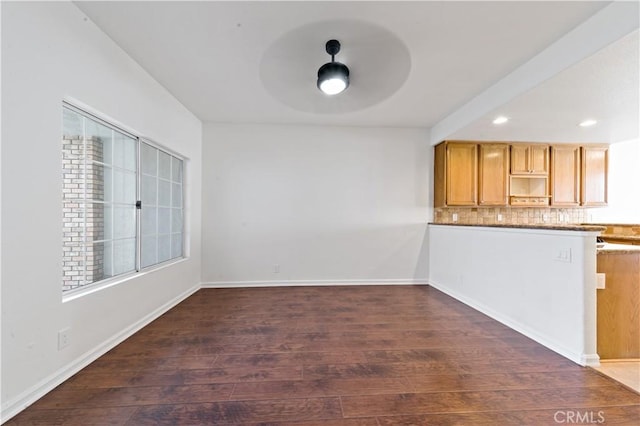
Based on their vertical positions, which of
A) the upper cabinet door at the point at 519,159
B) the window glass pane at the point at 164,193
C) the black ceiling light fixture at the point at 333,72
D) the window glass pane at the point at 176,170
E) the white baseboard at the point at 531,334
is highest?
the black ceiling light fixture at the point at 333,72

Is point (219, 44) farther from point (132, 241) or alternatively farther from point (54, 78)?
point (132, 241)

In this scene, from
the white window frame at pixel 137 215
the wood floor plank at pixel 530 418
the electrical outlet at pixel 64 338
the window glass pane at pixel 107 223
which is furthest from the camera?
the window glass pane at pixel 107 223

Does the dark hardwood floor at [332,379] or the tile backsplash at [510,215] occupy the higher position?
the tile backsplash at [510,215]

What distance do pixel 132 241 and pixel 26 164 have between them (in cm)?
131

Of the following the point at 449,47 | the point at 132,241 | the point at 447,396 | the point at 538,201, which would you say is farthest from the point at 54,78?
the point at 538,201

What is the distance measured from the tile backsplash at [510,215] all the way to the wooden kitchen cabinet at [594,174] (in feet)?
1.39

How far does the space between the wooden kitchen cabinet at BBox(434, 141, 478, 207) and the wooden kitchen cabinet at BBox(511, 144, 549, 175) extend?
64cm

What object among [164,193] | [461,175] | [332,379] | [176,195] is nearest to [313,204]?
[176,195]

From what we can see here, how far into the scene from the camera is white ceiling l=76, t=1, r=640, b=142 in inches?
75.4

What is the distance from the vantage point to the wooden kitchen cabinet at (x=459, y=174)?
4.20 m

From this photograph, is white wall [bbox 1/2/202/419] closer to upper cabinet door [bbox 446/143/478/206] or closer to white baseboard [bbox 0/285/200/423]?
white baseboard [bbox 0/285/200/423]

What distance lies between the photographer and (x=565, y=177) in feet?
14.5

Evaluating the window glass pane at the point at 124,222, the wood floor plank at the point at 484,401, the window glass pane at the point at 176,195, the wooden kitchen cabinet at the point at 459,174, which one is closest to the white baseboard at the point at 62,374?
the window glass pane at the point at 124,222

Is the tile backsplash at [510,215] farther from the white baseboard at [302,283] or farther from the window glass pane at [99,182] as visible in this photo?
the window glass pane at [99,182]
